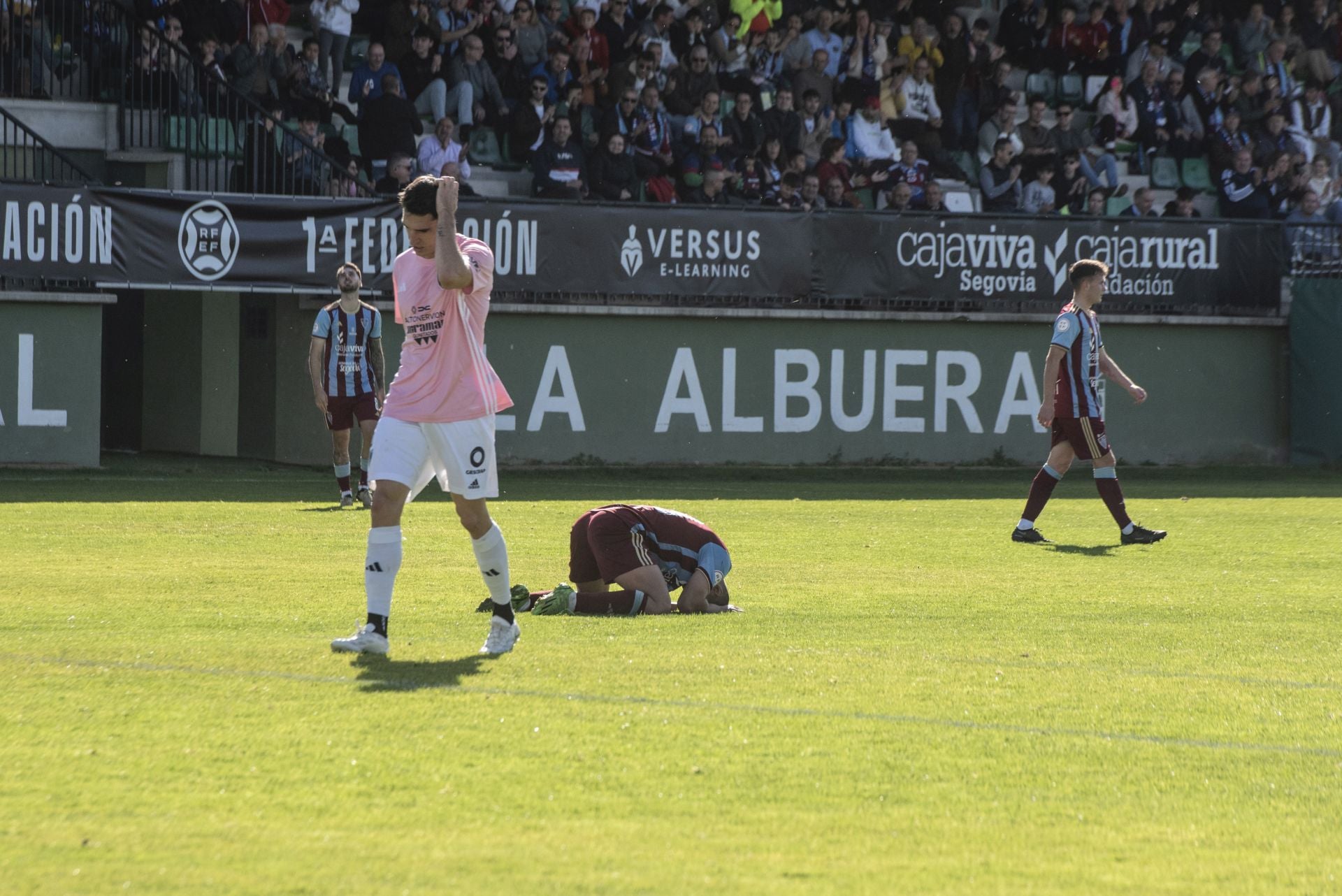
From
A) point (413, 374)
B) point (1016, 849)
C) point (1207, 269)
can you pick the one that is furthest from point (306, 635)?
point (1207, 269)

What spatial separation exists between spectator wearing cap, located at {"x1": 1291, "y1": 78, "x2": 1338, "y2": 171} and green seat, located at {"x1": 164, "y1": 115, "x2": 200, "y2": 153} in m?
16.2

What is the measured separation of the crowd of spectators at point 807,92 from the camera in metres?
21.5

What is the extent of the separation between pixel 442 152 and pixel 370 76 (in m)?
1.39

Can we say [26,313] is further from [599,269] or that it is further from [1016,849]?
[1016,849]

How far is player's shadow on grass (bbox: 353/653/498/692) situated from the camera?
7020mm

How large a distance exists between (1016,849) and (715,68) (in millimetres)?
20905

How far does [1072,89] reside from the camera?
89.5ft

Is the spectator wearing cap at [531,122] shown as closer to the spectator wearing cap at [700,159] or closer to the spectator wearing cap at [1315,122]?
the spectator wearing cap at [700,159]

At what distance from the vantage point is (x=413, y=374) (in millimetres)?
7824

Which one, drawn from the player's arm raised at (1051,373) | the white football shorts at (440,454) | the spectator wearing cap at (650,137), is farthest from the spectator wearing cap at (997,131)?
the white football shorts at (440,454)

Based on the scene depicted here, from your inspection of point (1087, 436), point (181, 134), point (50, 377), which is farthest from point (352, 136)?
point (1087, 436)

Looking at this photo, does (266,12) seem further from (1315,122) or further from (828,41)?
(1315,122)

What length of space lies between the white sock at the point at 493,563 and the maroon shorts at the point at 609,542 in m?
0.96

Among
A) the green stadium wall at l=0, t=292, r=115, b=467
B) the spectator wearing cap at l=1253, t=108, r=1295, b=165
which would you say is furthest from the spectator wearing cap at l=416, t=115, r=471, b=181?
the spectator wearing cap at l=1253, t=108, r=1295, b=165
